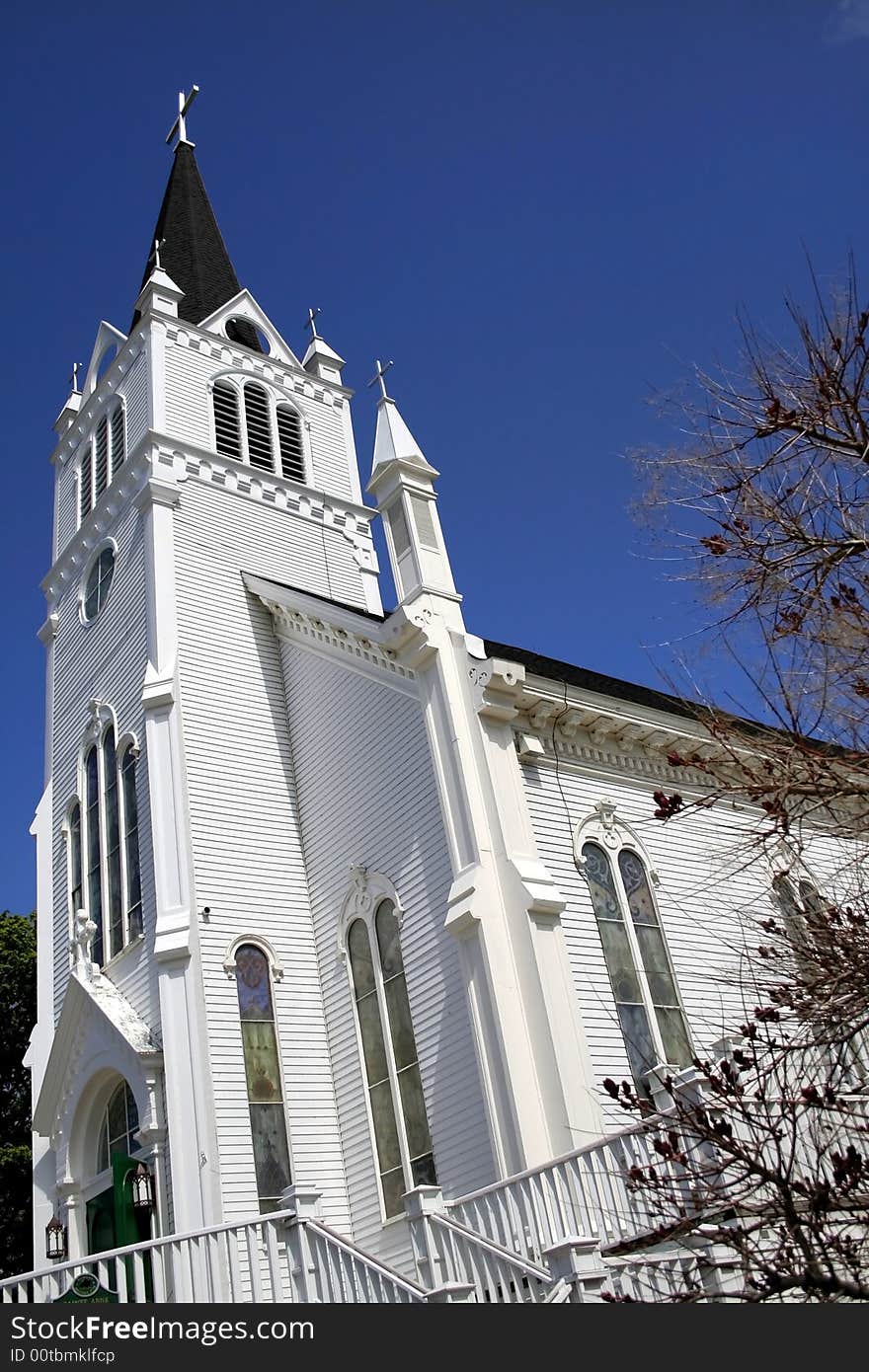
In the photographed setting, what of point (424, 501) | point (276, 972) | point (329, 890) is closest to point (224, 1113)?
point (276, 972)

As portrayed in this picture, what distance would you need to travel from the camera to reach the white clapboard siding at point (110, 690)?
18953mm

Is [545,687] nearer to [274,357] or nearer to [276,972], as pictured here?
[276,972]

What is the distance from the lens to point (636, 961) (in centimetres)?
1636

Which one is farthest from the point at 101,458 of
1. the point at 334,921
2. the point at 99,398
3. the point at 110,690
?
the point at 334,921

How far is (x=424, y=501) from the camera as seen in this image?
18.3 meters

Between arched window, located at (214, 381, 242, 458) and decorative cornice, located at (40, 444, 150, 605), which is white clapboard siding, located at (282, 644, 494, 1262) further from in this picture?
arched window, located at (214, 381, 242, 458)

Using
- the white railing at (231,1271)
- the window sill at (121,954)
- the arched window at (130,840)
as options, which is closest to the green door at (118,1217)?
the window sill at (121,954)

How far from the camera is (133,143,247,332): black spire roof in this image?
2878cm

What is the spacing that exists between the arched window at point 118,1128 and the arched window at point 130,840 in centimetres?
244

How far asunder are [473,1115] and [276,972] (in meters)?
4.55

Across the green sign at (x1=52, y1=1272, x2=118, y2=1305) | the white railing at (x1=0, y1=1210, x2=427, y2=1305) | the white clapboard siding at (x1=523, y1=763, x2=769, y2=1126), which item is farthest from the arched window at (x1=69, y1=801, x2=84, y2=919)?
the green sign at (x1=52, y1=1272, x2=118, y2=1305)

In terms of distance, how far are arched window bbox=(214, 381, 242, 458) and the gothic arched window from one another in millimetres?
6538

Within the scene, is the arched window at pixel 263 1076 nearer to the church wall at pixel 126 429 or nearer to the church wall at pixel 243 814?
the church wall at pixel 243 814

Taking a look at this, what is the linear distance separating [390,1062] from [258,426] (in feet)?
48.6
